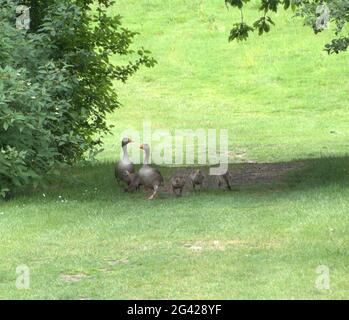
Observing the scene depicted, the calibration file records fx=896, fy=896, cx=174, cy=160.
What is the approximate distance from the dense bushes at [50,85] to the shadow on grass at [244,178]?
1.70 feet

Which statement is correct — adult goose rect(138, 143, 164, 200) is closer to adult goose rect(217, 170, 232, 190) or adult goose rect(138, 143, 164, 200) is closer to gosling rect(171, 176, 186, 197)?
gosling rect(171, 176, 186, 197)

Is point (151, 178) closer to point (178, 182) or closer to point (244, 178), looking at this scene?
point (178, 182)

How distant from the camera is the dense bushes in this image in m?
14.1

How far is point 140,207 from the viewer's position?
527 inches

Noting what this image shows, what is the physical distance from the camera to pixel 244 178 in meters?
17.1

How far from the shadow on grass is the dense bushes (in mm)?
518

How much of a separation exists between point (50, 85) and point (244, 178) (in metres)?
4.31

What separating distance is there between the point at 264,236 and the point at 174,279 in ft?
7.44

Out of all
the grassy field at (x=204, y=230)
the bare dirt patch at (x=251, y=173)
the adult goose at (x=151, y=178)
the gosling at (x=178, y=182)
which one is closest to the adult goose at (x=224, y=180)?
the bare dirt patch at (x=251, y=173)

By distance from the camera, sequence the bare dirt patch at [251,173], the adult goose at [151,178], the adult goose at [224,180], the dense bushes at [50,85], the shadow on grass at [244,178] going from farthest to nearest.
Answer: the bare dirt patch at [251,173]
the adult goose at [224,180]
the shadow on grass at [244,178]
the adult goose at [151,178]
the dense bushes at [50,85]

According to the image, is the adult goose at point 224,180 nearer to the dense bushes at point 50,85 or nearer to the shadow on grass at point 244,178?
the shadow on grass at point 244,178

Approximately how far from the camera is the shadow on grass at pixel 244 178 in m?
15.1

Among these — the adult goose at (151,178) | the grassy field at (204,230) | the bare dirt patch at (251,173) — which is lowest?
the grassy field at (204,230)

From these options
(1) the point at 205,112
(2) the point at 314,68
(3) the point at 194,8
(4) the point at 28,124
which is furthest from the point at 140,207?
(3) the point at 194,8
